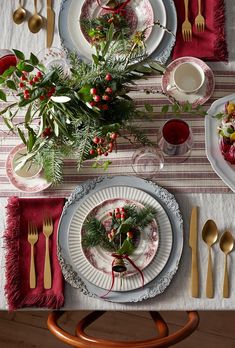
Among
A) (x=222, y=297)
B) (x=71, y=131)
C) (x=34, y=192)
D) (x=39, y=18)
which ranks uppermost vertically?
(x=39, y=18)

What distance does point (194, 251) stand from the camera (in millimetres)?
1224

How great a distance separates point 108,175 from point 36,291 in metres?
0.31

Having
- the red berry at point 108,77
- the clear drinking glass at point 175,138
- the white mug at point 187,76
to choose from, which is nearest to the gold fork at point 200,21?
the white mug at point 187,76

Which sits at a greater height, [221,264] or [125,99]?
[125,99]

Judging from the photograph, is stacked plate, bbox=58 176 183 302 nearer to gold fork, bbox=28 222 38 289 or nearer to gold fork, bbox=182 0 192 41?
gold fork, bbox=28 222 38 289

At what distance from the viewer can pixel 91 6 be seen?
132cm

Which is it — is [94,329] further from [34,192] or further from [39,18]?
[39,18]

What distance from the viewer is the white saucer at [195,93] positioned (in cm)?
127

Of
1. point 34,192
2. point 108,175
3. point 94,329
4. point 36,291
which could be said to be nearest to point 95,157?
point 108,175

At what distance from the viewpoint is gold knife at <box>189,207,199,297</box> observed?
1207 mm

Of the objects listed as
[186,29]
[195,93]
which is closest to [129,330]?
[195,93]

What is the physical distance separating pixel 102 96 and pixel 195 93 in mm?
274

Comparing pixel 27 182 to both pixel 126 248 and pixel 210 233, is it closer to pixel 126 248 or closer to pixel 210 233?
pixel 126 248

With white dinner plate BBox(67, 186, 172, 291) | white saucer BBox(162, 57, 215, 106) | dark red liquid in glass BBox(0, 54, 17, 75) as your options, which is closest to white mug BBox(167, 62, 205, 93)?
white saucer BBox(162, 57, 215, 106)
